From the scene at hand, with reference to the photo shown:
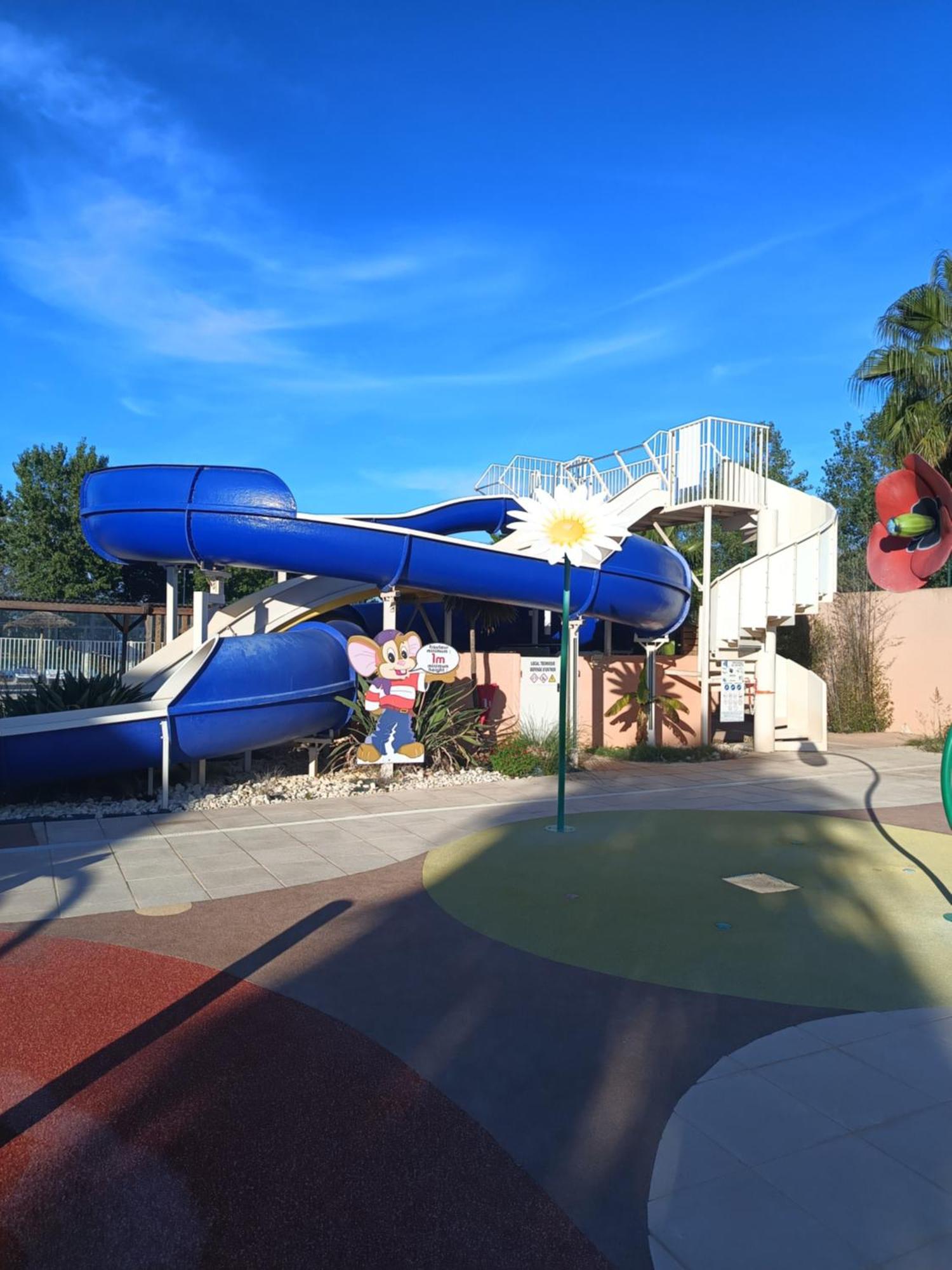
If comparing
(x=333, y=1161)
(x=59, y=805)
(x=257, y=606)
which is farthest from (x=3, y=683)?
(x=333, y=1161)

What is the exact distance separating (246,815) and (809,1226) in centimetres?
796

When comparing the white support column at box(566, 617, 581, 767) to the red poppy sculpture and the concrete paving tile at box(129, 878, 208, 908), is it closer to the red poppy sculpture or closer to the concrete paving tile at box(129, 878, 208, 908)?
the concrete paving tile at box(129, 878, 208, 908)

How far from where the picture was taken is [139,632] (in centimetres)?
3181

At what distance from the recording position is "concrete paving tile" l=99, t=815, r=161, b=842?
8.97 metres

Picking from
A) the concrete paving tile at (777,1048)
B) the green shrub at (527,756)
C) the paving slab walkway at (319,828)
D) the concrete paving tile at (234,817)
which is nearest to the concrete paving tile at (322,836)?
the paving slab walkway at (319,828)

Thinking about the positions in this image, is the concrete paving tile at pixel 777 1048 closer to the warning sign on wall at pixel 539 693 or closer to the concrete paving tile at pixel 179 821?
the concrete paving tile at pixel 179 821

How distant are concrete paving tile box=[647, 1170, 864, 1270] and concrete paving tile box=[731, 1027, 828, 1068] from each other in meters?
1.04

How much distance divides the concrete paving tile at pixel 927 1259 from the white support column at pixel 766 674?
14344mm

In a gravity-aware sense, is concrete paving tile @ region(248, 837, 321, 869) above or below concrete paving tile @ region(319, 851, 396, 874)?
above

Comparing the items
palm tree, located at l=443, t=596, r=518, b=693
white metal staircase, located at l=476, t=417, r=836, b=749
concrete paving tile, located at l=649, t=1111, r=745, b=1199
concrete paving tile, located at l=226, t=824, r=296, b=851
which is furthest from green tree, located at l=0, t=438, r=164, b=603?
concrete paving tile, located at l=649, t=1111, r=745, b=1199

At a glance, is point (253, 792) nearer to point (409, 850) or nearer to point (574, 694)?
point (409, 850)

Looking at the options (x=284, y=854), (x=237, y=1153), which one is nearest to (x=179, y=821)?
(x=284, y=854)

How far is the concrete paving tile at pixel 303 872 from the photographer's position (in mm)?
7562

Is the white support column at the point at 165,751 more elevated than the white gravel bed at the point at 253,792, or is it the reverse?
the white support column at the point at 165,751
